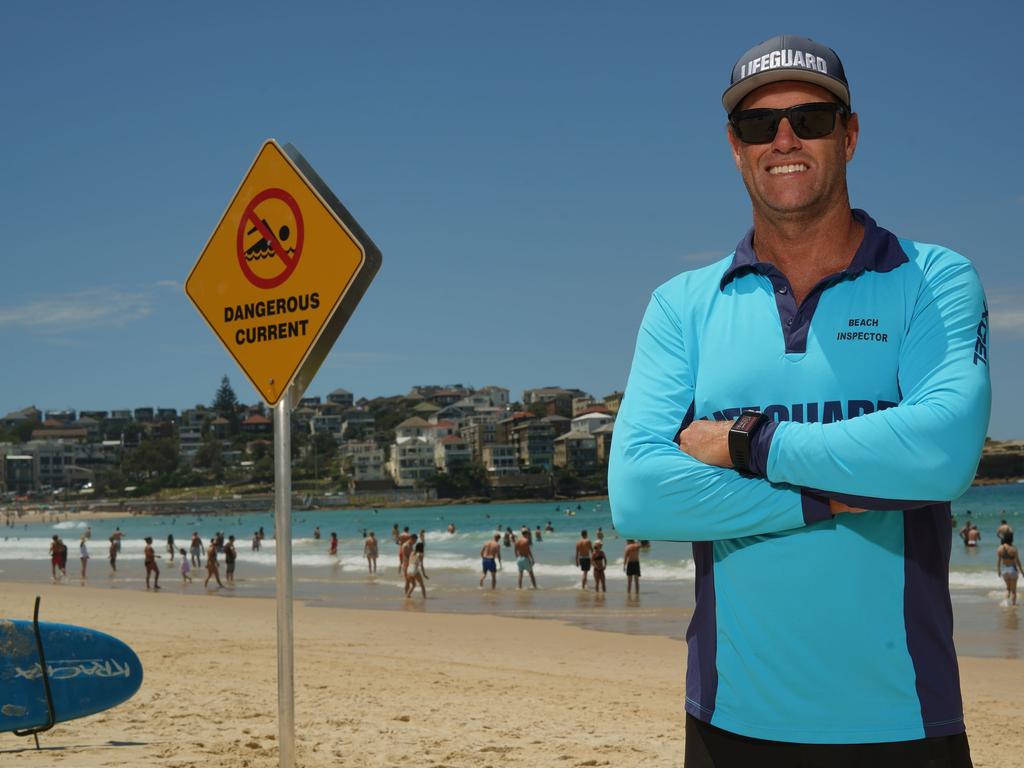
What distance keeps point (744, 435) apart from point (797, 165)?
559 millimetres

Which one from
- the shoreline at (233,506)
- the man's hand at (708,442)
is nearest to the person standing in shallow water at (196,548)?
the man's hand at (708,442)

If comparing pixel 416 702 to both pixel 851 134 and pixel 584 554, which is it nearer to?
pixel 851 134

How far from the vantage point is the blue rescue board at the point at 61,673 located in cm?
562

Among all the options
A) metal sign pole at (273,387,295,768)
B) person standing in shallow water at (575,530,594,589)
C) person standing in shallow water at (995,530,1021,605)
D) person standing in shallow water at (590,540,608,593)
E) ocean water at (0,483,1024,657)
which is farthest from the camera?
person standing in shallow water at (575,530,594,589)

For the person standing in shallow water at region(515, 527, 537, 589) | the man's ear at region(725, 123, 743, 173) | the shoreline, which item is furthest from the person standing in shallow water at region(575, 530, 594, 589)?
the shoreline

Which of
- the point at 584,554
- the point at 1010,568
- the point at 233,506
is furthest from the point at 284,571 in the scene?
the point at 233,506

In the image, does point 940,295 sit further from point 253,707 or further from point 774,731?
point 253,707

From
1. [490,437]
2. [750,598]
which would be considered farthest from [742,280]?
[490,437]

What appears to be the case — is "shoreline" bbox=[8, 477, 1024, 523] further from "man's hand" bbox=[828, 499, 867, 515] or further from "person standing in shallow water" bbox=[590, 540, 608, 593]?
"man's hand" bbox=[828, 499, 867, 515]

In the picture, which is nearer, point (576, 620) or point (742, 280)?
point (742, 280)

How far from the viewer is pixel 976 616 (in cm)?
2008

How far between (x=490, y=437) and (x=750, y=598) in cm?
17786

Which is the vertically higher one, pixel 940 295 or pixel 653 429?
pixel 940 295

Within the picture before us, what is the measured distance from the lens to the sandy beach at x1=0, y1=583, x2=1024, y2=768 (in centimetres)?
679
